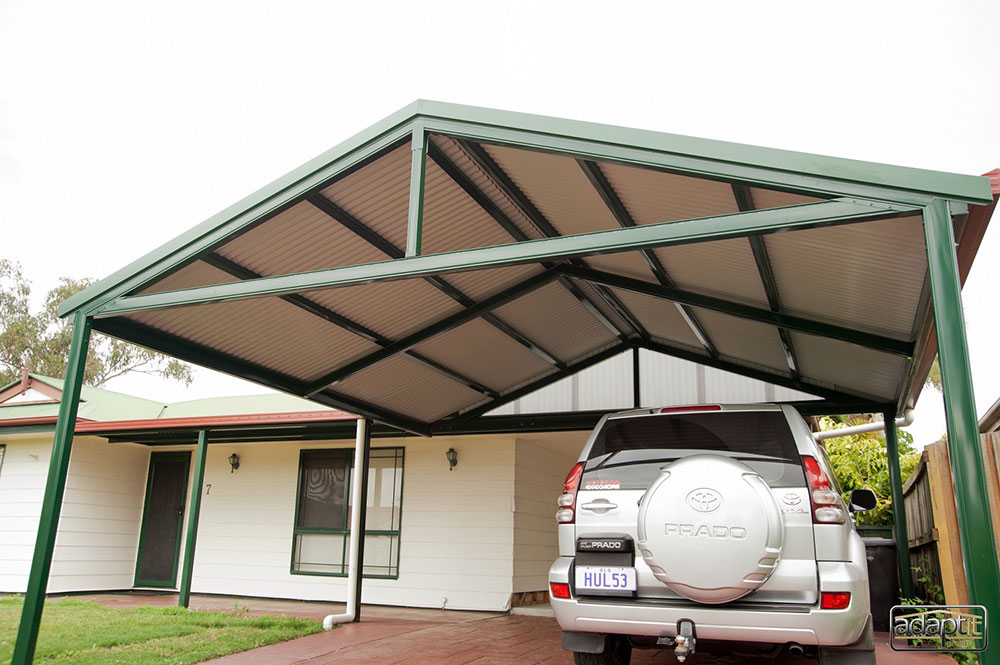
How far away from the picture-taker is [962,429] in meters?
3.06

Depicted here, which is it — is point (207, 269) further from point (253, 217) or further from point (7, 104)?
point (7, 104)

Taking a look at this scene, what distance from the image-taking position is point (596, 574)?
12.0ft

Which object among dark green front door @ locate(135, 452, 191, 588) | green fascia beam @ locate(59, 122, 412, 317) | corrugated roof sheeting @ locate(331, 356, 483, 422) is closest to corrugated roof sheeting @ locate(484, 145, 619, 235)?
green fascia beam @ locate(59, 122, 412, 317)

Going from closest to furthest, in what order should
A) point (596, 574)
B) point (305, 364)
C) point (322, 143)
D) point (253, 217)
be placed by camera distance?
point (596, 574) → point (253, 217) → point (305, 364) → point (322, 143)

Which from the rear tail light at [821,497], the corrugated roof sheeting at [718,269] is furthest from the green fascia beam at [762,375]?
the rear tail light at [821,497]

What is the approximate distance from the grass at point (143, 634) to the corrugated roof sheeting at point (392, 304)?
2.86 m

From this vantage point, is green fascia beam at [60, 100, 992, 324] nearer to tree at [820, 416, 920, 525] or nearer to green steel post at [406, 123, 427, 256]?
green steel post at [406, 123, 427, 256]

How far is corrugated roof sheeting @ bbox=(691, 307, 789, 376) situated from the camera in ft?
22.1

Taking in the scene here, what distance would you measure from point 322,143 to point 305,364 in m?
40.0

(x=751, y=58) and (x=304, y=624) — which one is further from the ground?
(x=751, y=58)

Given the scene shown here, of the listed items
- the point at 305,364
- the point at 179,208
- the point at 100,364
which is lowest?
the point at 305,364

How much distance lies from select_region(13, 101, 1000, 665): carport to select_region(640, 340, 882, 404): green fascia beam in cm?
3

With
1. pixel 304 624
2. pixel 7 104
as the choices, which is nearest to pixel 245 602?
pixel 304 624

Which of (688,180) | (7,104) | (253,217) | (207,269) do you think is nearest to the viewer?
(688,180)
